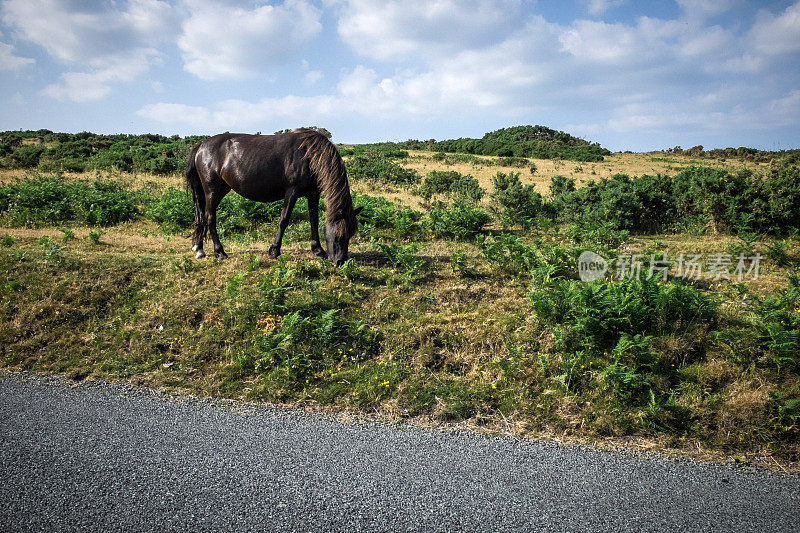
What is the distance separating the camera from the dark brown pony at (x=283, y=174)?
7.72 meters

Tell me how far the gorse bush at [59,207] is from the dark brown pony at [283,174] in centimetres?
541

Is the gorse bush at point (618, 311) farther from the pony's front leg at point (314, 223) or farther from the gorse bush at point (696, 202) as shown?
the gorse bush at point (696, 202)

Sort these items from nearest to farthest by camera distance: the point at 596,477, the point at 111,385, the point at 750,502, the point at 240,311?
1. the point at 750,502
2. the point at 596,477
3. the point at 111,385
4. the point at 240,311

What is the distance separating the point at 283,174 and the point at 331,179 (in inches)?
37.8

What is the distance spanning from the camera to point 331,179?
7824mm

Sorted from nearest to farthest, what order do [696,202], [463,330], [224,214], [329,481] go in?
[329,481], [463,330], [696,202], [224,214]

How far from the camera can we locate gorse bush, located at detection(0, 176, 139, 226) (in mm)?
11711

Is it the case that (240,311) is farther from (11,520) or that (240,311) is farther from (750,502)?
(750,502)

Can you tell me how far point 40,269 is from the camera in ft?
24.5

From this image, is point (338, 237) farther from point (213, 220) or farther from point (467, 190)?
point (467, 190)

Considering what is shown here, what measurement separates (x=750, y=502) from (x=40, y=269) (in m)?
9.92

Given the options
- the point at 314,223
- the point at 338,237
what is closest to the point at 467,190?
the point at 314,223

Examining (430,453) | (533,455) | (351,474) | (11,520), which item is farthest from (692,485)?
(11,520)

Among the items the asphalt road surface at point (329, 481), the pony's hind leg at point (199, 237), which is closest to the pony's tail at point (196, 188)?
the pony's hind leg at point (199, 237)
